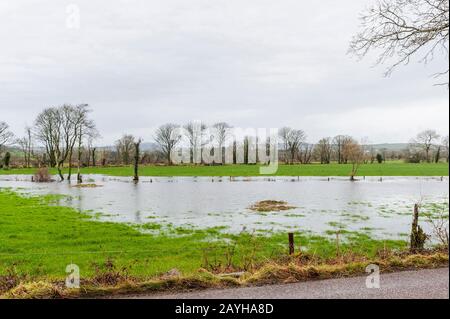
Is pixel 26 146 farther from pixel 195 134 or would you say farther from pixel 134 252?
pixel 134 252

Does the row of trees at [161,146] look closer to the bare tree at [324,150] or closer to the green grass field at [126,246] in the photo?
the bare tree at [324,150]

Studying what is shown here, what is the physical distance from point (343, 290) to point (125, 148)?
100 metres

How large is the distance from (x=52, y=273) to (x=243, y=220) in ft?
45.4

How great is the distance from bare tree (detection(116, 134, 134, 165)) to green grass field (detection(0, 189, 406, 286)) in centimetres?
7723

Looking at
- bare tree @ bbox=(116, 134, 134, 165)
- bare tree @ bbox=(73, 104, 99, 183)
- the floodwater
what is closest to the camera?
the floodwater

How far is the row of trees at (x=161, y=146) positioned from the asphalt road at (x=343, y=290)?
202ft

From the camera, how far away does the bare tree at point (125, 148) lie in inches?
3925

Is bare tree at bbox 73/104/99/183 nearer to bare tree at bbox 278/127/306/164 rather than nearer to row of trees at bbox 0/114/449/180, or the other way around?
row of trees at bbox 0/114/449/180

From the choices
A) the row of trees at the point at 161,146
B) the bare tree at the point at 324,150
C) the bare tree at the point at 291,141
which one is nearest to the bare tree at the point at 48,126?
the row of trees at the point at 161,146

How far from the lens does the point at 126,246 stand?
50.6ft

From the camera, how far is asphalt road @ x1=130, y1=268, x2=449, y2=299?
225 inches

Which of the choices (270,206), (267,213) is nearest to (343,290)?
(267,213)

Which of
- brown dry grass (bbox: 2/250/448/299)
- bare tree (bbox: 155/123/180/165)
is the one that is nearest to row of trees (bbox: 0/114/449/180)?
bare tree (bbox: 155/123/180/165)
